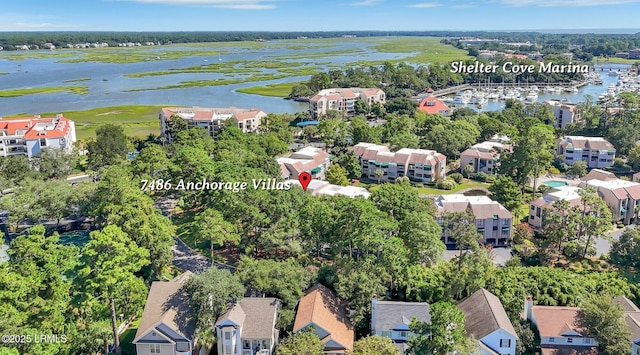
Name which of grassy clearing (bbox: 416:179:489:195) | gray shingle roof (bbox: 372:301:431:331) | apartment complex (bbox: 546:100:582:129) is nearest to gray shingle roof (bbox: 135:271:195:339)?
gray shingle roof (bbox: 372:301:431:331)

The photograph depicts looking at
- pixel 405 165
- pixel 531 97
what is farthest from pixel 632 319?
pixel 531 97

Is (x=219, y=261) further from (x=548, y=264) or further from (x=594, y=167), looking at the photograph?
(x=594, y=167)

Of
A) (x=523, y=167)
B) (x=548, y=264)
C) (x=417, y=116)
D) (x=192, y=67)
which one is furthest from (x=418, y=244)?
(x=192, y=67)

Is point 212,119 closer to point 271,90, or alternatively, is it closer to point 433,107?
point 433,107

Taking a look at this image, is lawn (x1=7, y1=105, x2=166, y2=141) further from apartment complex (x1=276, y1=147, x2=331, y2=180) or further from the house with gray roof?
the house with gray roof

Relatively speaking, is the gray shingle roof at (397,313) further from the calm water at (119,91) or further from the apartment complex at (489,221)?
the calm water at (119,91)

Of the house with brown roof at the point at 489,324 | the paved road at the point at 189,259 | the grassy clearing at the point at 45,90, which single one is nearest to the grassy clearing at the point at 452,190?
the paved road at the point at 189,259
